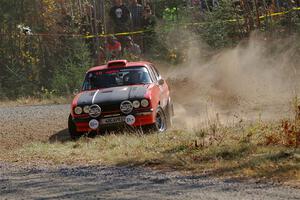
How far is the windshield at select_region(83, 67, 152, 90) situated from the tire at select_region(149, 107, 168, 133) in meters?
0.87

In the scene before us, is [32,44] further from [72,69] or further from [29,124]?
[29,124]

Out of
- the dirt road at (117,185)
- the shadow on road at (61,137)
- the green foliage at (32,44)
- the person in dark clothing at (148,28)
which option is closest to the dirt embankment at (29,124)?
the shadow on road at (61,137)

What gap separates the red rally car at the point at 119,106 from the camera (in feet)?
42.1

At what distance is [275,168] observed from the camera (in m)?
8.24

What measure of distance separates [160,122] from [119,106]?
1.13m

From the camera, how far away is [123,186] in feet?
25.6

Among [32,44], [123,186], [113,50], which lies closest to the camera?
[123,186]

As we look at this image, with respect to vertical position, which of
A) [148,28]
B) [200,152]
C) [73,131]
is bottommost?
[73,131]

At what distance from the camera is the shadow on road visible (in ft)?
44.4

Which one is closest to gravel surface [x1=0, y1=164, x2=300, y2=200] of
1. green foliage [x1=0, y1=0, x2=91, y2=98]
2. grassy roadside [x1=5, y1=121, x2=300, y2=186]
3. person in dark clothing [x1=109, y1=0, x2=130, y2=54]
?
grassy roadside [x1=5, y1=121, x2=300, y2=186]

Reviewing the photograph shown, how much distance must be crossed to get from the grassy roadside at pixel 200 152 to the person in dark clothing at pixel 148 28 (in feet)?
44.7

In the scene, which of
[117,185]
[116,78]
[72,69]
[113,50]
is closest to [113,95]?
[116,78]

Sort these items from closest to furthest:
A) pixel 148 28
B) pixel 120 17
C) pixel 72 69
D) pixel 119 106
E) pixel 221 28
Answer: pixel 119 106, pixel 72 69, pixel 221 28, pixel 120 17, pixel 148 28

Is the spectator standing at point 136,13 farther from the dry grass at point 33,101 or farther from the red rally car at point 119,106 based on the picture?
the red rally car at point 119,106
